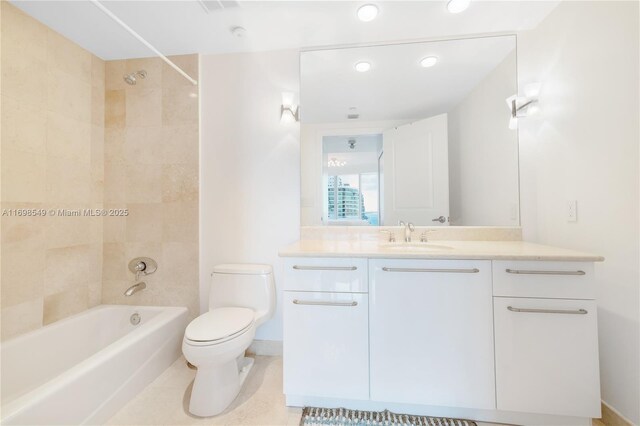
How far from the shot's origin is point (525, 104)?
1.60 m

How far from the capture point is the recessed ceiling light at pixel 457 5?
53.4 inches

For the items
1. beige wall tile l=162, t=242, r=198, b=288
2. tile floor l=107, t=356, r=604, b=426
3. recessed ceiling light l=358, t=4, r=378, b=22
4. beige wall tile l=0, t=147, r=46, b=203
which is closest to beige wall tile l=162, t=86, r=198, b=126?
beige wall tile l=0, t=147, r=46, b=203

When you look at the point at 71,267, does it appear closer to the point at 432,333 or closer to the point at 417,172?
the point at 432,333

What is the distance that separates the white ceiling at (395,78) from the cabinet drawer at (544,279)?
1.14 m

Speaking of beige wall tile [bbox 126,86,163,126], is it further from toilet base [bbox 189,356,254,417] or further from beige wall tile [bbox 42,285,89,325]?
toilet base [bbox 189,356,254,417]

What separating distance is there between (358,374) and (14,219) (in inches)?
85.0

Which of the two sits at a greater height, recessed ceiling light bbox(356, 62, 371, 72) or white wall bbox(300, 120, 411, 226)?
recessed ceiling light bbox(356, 62, 371, 72)

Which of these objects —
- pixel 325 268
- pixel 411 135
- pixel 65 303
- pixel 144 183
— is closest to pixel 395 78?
pixel 411 135

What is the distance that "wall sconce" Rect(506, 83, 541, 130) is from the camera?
5.07ft

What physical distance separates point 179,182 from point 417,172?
1810 millimetres

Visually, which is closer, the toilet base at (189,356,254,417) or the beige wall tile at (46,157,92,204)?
the toilet base at (189,356,254,417)

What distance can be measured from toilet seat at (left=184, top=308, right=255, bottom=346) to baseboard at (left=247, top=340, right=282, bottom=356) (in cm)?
44

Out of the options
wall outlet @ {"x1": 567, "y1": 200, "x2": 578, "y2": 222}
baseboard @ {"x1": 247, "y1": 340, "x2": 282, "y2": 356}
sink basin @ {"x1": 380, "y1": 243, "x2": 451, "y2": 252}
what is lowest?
baseboard @ {"x1": 247, "y1": 340, "x2": 282, "y2": 356}

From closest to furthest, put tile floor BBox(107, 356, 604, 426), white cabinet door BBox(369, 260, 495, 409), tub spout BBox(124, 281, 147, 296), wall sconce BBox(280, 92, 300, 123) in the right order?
1. white cabinet door BBox(369, 260, 495, 409)
2. tile floor BBox(107, 356, 604, 426)
3. tub spout BBox(124, 281, 147, 296)
4. wall sconce BBox(280, 92, 300, 123)
